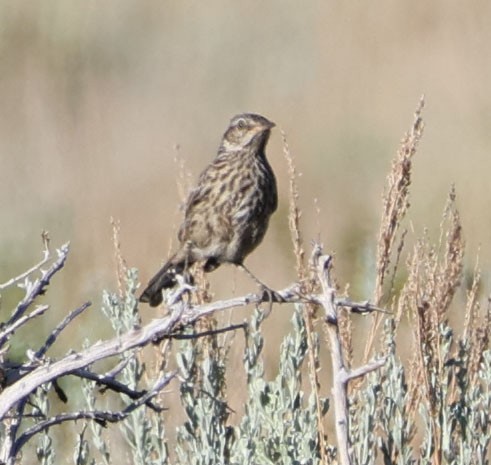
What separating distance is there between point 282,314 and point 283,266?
44 cm

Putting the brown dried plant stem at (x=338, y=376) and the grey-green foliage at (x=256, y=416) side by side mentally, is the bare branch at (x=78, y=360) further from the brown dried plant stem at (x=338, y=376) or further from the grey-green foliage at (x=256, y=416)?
the grey-green foliage at (x=256, y=416)

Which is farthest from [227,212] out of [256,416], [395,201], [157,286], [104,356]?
[104,356]

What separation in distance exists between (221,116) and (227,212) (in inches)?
192

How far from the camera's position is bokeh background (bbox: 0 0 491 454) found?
33.2ft

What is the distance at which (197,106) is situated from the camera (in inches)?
480

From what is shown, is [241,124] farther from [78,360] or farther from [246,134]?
[78,360]

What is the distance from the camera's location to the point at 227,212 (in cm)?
718

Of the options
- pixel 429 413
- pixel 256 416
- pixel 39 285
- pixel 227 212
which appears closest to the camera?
pixel 39 285

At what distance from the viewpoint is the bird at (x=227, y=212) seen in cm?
705

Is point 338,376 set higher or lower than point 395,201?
lower

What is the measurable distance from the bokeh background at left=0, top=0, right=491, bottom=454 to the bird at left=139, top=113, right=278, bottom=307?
160 cm

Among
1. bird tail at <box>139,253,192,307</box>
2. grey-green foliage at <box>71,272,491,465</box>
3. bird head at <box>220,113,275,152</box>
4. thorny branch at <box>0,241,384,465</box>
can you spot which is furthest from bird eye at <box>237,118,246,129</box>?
thorny branch at <box>0,241,384,465</box>

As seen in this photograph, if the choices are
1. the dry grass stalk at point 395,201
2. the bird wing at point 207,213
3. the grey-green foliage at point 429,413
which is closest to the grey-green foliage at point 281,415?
the grey-green foliage at point 429,413

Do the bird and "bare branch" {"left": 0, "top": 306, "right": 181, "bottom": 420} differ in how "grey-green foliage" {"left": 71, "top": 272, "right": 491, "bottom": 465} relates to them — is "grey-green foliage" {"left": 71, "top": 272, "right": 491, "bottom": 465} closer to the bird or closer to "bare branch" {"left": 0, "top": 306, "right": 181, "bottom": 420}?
"bare branch" {"left": 0, "top": 306, "right": 181, "bottom": 420}
